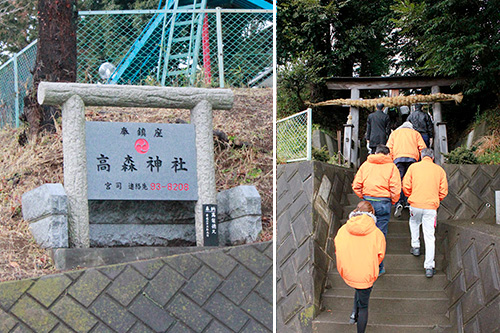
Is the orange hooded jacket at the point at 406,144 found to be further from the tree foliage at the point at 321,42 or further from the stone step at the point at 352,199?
the tree foliage at the point at 321,42

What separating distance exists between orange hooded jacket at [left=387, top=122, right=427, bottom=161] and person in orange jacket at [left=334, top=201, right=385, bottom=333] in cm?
254

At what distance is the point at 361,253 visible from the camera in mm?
5176

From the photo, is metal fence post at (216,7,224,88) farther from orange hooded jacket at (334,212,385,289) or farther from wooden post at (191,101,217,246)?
orange hooded jacket at (334,212,385,289)

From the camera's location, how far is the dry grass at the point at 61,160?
5.36 metres

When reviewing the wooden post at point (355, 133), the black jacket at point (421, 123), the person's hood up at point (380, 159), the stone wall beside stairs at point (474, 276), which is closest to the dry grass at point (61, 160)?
the person's hood up at point (380, 159)

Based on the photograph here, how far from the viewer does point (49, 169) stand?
6.86 metres

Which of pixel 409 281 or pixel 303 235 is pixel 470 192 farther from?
pixel 303 235

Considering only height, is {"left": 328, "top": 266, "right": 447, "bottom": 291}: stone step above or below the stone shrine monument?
below

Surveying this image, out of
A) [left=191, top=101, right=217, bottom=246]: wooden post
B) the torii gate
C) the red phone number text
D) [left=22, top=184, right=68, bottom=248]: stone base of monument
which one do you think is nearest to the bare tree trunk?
[left=22, top=184, right=68, bottom=248]: stone base of monument

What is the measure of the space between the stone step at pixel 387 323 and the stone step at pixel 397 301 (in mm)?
83

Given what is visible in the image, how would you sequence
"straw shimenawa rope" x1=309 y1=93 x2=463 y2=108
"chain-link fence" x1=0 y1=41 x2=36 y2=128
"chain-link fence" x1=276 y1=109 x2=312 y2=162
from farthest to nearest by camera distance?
1. "straw shimenawa rope" x1=309 y1=93 x2=463 y2=108
2. "chain-link fence" x1=0 y1=41 x2=36 y2=128
3. "chain-link fence" x1=276 y1=109 x2=312 y2=162

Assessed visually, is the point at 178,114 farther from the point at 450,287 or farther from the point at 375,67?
the point at 375,67

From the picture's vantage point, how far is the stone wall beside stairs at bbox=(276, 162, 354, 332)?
6.32 m

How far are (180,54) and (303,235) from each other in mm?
4829
